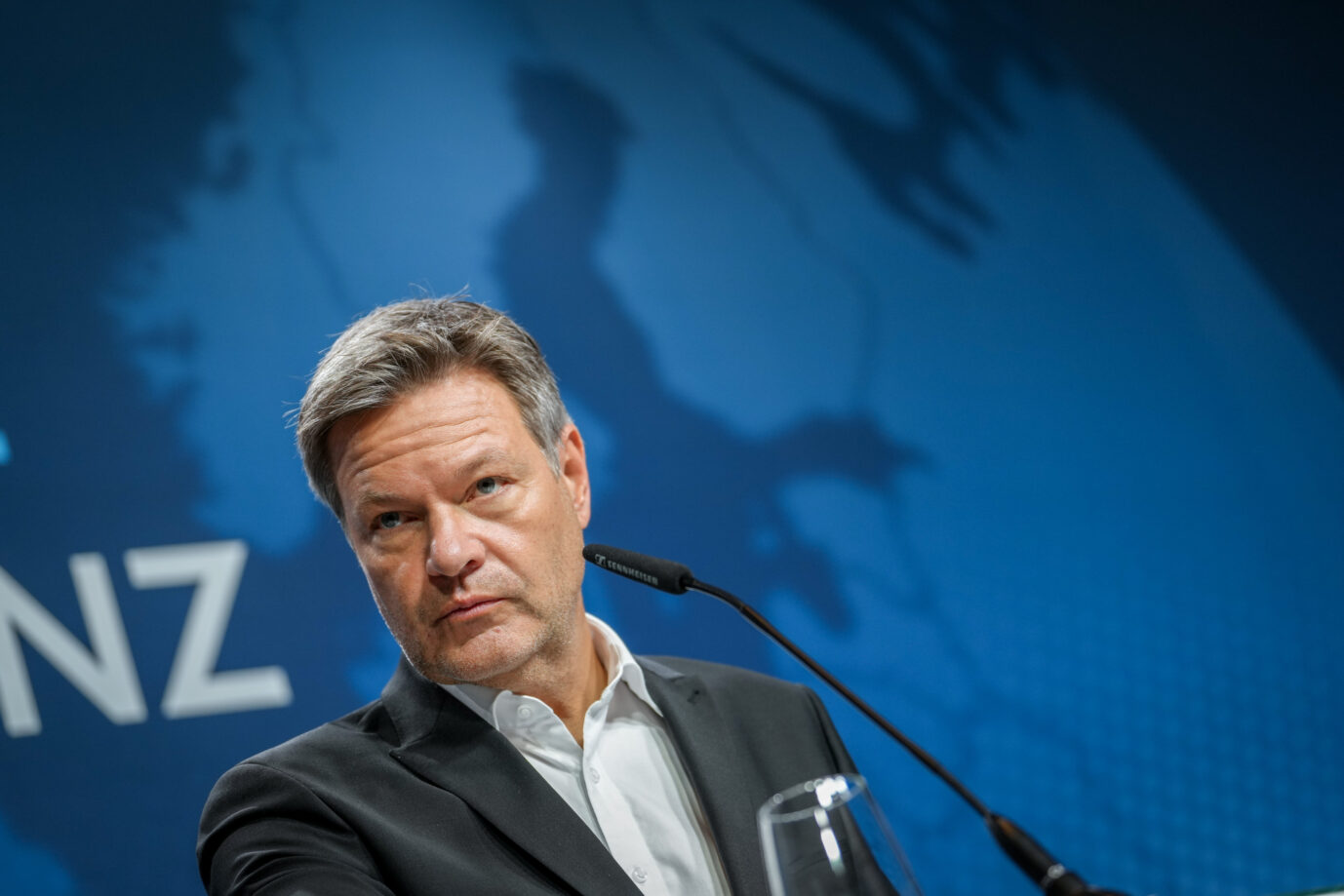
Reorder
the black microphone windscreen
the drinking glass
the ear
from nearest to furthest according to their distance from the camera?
the drinking glass → the black microphone windscreen → the ear

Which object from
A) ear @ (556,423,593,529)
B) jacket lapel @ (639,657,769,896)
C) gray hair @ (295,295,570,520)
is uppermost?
gray hair @ (295,295,570,520)

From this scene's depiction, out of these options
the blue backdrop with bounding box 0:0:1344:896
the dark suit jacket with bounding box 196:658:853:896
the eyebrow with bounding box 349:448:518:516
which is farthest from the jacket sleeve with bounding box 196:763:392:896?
the blue backdrop with bounding box 0:0:1344:896

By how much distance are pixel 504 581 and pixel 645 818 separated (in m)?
0.40

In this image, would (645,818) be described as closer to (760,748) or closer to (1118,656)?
(760,748)

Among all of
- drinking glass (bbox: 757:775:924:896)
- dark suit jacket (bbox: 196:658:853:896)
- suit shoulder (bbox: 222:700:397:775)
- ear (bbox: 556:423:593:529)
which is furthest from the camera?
ear (bbox: 556:423:593:529)

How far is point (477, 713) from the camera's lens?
5.23ft

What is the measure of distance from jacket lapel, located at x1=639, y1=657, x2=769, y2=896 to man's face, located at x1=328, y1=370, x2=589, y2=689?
0.22 m

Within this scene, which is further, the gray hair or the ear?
the ear

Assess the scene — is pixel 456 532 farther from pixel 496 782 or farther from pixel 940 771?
pixel 940 771

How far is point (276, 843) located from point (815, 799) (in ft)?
2.80

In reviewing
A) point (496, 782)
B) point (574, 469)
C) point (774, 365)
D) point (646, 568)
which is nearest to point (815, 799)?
point (646, 568)

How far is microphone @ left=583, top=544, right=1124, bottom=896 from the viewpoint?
0.85 meters

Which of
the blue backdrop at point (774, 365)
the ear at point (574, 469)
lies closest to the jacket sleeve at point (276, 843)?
the ear at point (574, 469)

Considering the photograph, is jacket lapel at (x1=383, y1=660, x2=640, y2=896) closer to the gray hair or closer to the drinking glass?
the gray hair
